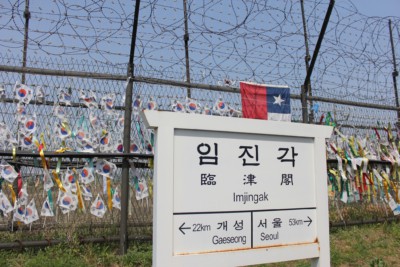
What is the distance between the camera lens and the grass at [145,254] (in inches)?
140

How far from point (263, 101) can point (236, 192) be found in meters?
2.42

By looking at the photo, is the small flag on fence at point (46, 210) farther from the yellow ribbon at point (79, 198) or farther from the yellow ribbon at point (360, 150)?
the yellow ribbon at point (360, 150)

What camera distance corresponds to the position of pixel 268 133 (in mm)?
2541

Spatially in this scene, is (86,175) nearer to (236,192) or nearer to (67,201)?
(67,201)

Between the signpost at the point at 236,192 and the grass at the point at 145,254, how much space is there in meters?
1.65

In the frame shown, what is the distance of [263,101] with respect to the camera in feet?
15.2

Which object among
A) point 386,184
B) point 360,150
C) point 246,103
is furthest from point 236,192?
point 386,184

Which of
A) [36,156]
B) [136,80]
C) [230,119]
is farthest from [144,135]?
[230,119]

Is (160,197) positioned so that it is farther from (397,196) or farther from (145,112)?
(397,196)

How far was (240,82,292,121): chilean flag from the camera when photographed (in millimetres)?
4609

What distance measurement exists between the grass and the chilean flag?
1.65 meters

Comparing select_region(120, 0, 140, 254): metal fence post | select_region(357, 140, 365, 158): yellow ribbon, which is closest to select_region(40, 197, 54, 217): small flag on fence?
select_region(120, 0, 140, 254): metal fence post

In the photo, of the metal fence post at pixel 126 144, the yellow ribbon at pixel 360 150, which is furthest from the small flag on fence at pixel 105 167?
the yellow ribbon at pixel 360 150

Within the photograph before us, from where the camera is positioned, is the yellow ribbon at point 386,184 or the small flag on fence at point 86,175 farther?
the yellow ribbon at point 386,184
